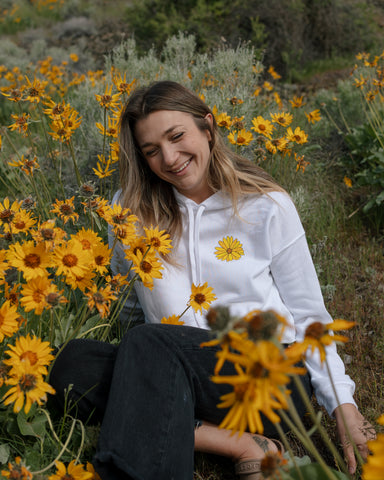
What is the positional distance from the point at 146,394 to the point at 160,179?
113 centimetres

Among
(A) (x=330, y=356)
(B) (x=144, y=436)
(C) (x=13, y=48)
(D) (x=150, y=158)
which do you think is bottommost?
(C) (x=13, y=48)

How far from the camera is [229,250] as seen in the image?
2.10 metres

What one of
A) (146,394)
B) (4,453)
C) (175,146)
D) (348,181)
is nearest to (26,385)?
(146,394)

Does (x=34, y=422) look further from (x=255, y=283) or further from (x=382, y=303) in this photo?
(x=382, y=303)

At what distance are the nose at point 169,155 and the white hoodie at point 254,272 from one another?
312 mm

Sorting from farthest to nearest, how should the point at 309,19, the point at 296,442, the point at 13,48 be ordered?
the point at 13,48 < the point at 309,19 < the point at 296,442

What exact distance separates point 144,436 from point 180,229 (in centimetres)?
99

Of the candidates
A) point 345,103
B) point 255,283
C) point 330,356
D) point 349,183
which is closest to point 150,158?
point 255,283

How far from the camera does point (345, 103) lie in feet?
15.9

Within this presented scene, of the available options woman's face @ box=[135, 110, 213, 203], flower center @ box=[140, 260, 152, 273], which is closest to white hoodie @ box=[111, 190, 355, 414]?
woman's face @ box=[135, 110, 213, 203]

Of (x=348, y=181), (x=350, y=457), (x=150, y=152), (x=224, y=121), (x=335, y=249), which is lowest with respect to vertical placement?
(x=335, y=249)

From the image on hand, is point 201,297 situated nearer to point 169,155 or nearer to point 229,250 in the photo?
point 229,250

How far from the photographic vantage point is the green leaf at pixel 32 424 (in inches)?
63.7

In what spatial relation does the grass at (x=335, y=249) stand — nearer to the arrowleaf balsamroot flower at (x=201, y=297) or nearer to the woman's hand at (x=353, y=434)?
the woman's hand at (x=353, y=434)
